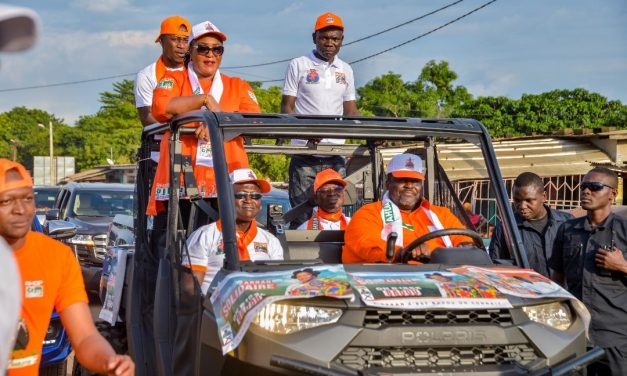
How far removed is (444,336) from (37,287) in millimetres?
1760

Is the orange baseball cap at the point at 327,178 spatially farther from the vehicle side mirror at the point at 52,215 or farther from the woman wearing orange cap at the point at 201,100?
the vehicle side mirror at the point at 52,215

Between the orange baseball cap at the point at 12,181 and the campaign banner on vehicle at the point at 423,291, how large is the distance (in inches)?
60.2

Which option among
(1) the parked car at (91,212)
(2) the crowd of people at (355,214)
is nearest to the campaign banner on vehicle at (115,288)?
(2) the crowd of people at (355,214)

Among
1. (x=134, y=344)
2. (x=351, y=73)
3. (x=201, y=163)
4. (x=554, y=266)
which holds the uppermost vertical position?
(x=351, y=73)

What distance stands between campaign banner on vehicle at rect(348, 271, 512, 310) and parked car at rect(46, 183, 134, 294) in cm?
994

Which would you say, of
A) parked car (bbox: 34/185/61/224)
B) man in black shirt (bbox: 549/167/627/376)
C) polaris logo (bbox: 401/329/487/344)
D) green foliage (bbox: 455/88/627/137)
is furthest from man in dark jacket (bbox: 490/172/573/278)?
green foliage (bbox: 455/88/627/137)

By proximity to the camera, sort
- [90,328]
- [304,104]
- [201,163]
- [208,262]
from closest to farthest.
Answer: [90,328] → [208,262] → [201,163] → [304,104]

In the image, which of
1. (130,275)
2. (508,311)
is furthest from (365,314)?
(130,275)

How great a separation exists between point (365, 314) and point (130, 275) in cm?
264

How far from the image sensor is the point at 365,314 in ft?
14.4

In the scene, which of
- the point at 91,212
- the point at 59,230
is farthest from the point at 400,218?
the point at 91,212

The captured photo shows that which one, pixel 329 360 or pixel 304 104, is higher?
pixel 304 104

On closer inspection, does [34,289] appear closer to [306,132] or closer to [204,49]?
[306,132]

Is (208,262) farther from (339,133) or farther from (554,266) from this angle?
(554,266)
